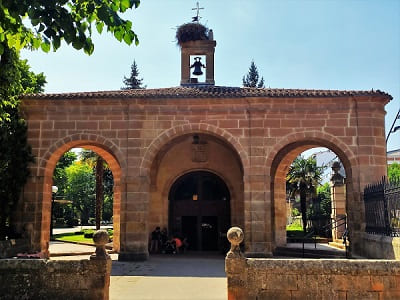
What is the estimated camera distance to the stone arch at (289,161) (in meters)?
12.0

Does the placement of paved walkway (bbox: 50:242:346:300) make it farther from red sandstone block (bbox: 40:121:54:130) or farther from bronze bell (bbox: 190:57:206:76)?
bronze bell (bbox: 190:57:206:76)

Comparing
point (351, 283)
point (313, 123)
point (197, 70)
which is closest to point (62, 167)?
point (197, 70)

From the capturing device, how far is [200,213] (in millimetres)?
15562

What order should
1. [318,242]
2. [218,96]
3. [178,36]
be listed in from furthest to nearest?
[318,242]
[178,36]
[218,96]

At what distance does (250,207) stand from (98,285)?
6343 mm

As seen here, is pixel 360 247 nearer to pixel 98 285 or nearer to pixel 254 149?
pixel 254 149

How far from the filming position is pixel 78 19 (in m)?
5.14

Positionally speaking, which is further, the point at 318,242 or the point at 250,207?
the point at 318,242

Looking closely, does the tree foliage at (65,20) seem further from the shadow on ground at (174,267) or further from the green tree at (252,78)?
the green tree at (252,78)

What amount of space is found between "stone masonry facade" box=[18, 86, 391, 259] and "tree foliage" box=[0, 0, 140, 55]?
710 centimetres

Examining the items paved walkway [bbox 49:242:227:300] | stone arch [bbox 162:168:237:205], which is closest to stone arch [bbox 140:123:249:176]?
paved walkway [bbox 49:242:227:300]

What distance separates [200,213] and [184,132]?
14.2 ft

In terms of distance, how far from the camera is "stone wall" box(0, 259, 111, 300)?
20.9 ft

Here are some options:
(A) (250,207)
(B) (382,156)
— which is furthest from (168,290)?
(B) (382,156)
